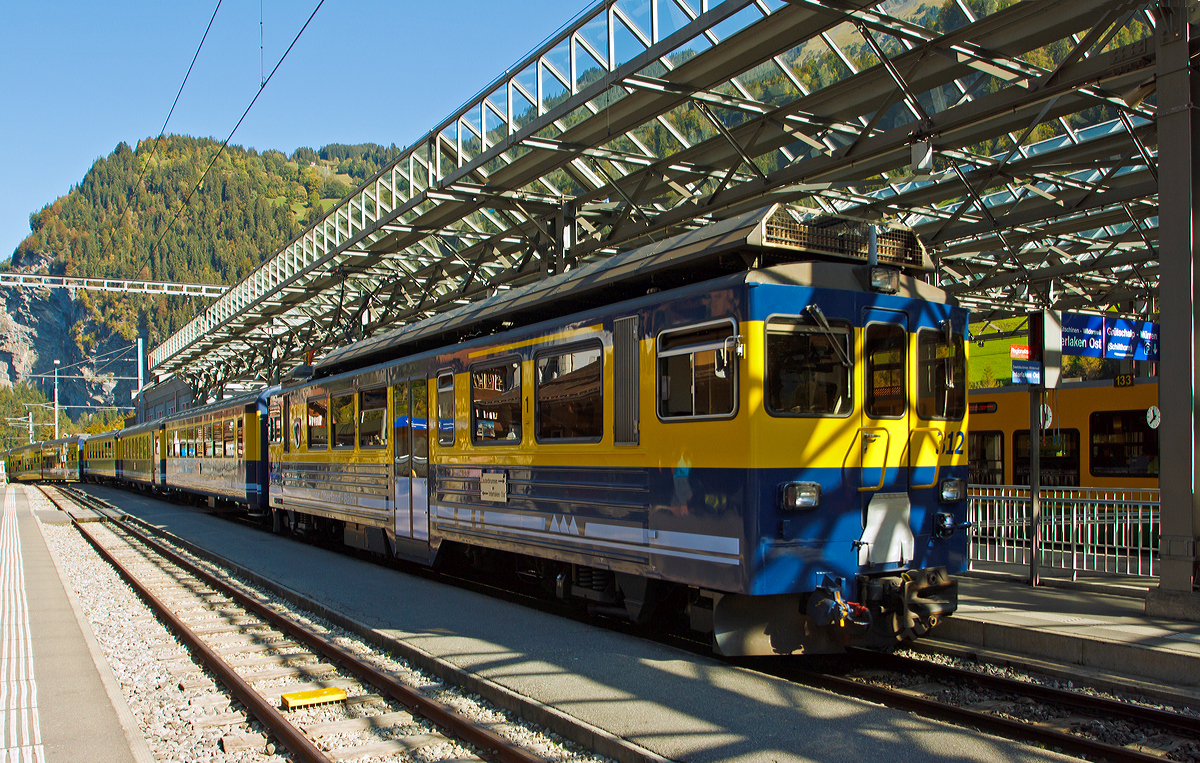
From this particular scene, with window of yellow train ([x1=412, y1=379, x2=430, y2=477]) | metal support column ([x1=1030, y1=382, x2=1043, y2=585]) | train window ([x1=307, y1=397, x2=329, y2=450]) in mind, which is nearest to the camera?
metal support column ([x1=1030, y1=382, x2=1043, y2=585])

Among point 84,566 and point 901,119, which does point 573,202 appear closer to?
point 901,119

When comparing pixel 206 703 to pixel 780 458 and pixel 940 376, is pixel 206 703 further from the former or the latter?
pixel 940 376

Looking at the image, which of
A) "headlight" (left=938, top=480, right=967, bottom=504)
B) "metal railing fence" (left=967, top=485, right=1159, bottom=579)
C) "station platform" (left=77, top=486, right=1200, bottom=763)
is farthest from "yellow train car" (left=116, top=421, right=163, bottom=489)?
"headlight" (left=938, top=480, right=967, bottom=504)

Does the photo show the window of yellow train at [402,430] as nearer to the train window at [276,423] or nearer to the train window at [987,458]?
the train window at [276,423]

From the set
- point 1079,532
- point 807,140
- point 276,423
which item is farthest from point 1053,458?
point 276,423

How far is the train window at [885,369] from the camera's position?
707 cm

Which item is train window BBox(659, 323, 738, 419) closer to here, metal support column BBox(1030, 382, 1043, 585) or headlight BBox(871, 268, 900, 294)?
headlight BBox(871, 268, 900, 294)

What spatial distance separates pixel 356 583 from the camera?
1128 cm

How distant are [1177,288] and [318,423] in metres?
12.4

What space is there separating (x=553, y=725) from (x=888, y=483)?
10.6 ft

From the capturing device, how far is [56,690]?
6625mm

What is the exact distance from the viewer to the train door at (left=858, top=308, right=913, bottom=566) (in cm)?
691

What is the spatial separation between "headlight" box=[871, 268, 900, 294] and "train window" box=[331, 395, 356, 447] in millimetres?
8936

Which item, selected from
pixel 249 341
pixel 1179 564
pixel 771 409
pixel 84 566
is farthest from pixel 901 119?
pixel 249 341
